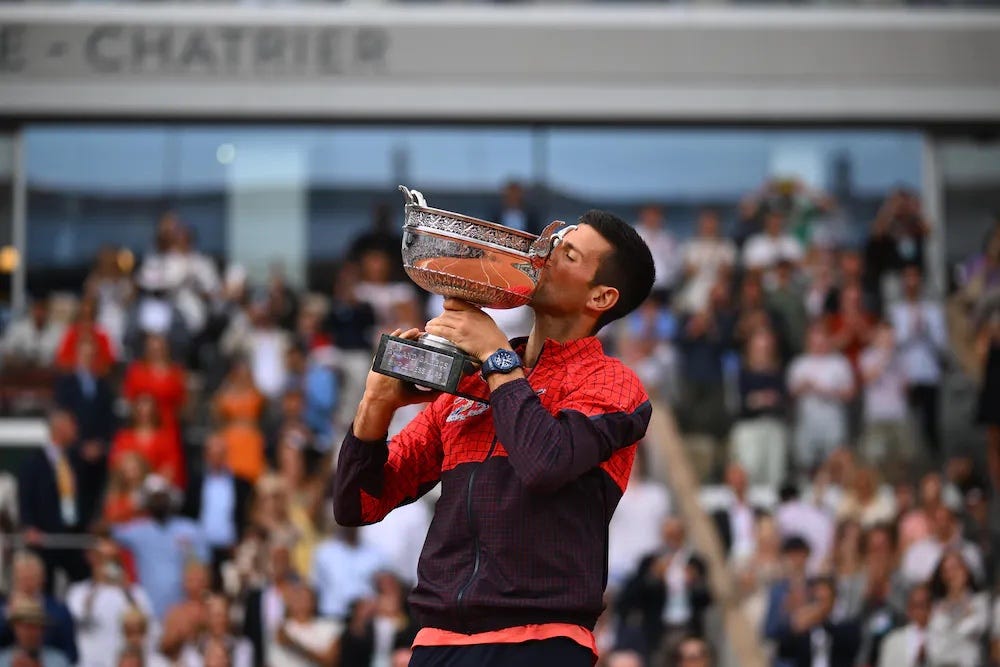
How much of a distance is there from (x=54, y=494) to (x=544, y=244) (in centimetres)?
871

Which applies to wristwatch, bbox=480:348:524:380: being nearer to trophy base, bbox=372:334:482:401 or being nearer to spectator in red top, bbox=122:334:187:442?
→ trophy base, bbox=372:334:482:401

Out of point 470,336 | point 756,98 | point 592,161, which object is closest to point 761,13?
point 756,98

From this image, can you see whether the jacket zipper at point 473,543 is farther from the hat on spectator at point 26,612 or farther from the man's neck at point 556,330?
the hat on spectator at point 26,612

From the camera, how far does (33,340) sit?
14906 millimetres

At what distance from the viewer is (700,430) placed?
13047 mm

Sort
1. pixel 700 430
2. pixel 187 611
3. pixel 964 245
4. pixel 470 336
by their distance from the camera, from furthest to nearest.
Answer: pixel 964 245, pixel 700 430, pixel 187 611, pixel 470 336

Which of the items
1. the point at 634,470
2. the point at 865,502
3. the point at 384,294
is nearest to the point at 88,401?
the point at 384,294

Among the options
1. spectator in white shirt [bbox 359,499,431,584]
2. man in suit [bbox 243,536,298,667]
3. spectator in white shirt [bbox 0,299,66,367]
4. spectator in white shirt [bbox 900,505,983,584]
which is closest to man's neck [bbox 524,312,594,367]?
man in suit [bbox 243,536,298,667]

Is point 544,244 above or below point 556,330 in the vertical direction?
above

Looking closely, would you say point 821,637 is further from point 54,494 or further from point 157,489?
point 54,494

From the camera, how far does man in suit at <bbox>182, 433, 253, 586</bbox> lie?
11.4 metres

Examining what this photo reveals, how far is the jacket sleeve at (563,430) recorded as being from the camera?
11.3 feet

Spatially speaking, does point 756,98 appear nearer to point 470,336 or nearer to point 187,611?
point 187,611

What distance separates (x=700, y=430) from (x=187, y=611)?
4.66 m
